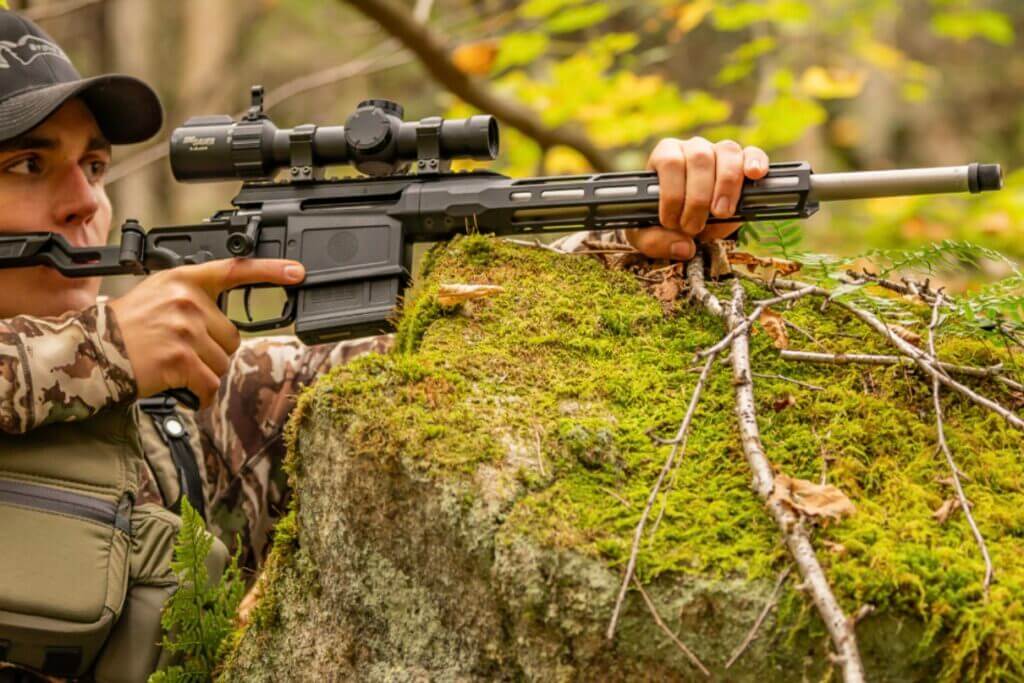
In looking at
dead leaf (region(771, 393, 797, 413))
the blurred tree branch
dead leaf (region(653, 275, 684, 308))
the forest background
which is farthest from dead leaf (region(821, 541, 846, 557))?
the blurred tree branch

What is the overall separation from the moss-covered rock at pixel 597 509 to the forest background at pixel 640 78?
2.63ft

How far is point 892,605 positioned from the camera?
6.07 feet

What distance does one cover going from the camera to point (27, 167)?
3.62 metres

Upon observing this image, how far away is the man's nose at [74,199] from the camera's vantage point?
12.0ft

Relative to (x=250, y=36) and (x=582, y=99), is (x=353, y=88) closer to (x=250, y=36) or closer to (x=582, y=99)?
(x=250, y=36)

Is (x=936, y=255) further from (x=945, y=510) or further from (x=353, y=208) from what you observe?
(x=353, y=208)

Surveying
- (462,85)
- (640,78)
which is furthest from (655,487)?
(640,78)

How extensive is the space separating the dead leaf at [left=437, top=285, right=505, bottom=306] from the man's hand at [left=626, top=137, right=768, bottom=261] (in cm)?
66

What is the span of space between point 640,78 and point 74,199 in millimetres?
7996

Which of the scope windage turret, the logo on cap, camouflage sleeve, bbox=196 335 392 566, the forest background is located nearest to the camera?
the scope windage turret

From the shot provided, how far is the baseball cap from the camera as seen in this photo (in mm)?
3550

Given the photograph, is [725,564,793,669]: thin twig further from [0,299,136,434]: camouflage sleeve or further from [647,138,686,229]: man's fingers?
[0,299,136,434]: camouflage sleeve

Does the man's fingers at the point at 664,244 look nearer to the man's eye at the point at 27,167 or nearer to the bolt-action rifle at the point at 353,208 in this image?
the bolt-action rifle at the point at 353,208

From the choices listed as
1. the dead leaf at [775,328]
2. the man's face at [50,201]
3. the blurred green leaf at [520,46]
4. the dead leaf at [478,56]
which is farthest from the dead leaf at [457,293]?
the dead leaf at [478,56]
